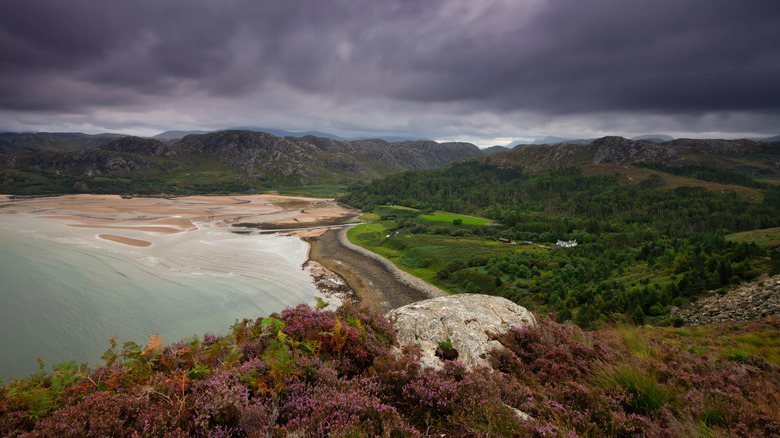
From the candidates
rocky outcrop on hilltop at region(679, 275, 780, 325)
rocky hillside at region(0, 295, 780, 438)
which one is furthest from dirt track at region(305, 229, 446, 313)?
rocky outcrop on hilltop at region(679, 275, 780, 325)

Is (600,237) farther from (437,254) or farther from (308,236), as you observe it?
(308,236)

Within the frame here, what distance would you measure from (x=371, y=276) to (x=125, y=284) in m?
29.0

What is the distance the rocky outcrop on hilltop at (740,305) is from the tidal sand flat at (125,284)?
31.6 metres

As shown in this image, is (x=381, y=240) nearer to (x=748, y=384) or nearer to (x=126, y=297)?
(x=126, y=297)

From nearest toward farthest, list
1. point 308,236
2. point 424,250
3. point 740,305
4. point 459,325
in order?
point 459,325
point 740,305
point 424,250
point 308,236

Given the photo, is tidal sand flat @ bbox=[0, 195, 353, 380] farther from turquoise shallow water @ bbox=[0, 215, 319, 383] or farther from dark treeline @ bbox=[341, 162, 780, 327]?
dark treeline @ bbox=[341, 162, 780, 327]

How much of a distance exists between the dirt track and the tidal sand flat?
493 centimetres

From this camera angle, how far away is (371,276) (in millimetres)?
44406

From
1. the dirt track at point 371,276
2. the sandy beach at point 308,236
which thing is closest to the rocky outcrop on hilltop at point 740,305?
the dirt track at point 371,276

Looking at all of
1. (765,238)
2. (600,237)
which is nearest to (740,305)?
(765,238)

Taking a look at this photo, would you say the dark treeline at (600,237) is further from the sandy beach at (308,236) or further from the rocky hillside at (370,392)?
the rocky hillside at (370,392)

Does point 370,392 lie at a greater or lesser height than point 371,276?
greater

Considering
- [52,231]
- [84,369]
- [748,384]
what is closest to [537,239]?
[748,384]

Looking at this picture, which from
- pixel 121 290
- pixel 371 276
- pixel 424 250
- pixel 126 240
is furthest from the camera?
pixel 424 250
